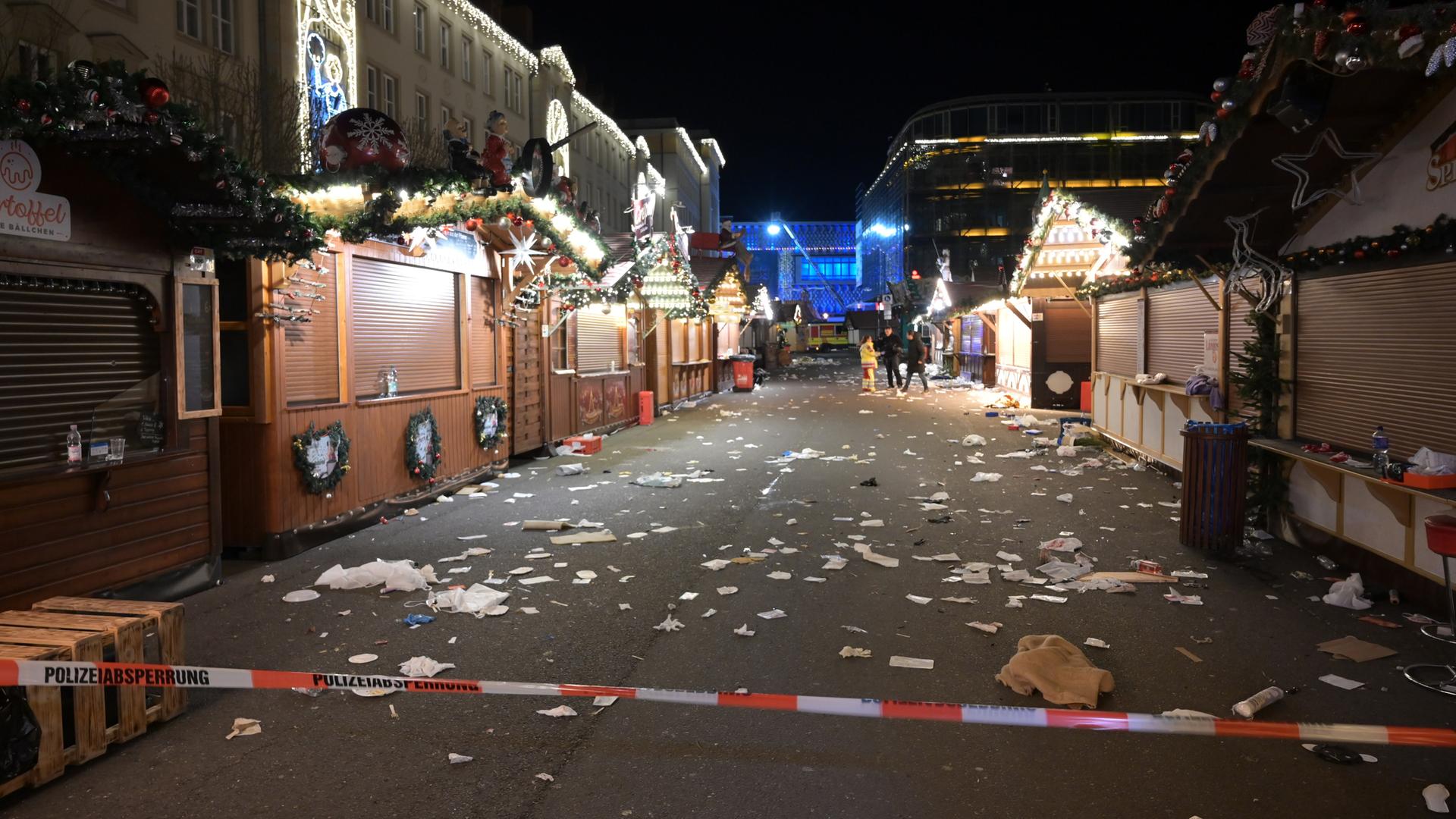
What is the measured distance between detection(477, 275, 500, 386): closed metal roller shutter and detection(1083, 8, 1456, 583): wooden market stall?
29.1 ft

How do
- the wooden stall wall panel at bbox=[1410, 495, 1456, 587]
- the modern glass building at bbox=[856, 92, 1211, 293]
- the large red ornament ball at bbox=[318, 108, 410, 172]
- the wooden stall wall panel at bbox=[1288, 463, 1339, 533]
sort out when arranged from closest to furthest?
the wooden stall wall panel at bbox=[1410, 495, 1456, 587] → the wooden stall wall panel at bbox=[1288, 463, 1339, 533] → the large red ornament ball at bbox=[318, 108, 410, 172] → the modern glass building at bbox=[856, 92, 1211, 293]

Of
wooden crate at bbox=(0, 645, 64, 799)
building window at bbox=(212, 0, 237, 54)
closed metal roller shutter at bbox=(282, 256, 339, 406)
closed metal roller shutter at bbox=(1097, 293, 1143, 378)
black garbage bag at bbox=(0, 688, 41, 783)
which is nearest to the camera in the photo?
black garbage bag at bbox=(0, 688, 41, 783)

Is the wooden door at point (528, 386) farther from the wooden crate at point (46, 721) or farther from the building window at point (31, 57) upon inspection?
the wooden crate at point (46, 721)

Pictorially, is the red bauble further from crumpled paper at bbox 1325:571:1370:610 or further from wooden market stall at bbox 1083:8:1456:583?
crumpled paper at bbox 1325:571:1370:610

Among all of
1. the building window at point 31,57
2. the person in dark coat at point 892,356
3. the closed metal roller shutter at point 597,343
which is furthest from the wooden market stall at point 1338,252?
the person in dark coat at point 892,356

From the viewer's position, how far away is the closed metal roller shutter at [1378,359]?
6227mm

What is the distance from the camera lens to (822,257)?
477 ft

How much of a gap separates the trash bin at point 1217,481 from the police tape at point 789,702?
3990mm

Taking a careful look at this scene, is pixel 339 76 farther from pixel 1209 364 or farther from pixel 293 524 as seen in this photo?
pixel 1209 364

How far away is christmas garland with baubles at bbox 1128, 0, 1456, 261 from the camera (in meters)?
5.45

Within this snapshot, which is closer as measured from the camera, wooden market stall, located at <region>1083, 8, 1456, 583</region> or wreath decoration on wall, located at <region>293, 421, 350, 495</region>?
wooden market stall, located at <region>1083, 8, 1456, 583</region>

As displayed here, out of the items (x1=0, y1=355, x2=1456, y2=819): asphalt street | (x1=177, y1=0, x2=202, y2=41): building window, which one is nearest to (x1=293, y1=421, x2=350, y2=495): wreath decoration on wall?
(x1=0, y1=355, x2=1456, y2=819): asphalt street

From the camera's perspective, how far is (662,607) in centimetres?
643

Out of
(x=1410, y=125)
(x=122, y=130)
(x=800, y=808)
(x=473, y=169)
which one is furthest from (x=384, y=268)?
(x=1410, y=125)
